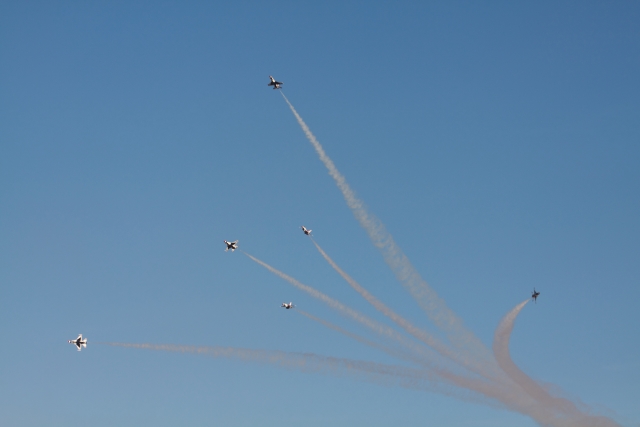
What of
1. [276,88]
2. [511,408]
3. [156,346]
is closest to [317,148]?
[276,88]

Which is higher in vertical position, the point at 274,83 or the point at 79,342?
the point at 274,83

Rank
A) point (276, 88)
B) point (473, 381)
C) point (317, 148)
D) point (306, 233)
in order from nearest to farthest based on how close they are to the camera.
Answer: point (473, 381)
point (317, 148)
point (276, 88)
point (306, 233)

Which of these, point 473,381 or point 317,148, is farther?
point 317,148

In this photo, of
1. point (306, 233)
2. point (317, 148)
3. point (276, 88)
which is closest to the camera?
point (317, 148)

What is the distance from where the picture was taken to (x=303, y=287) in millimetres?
127312

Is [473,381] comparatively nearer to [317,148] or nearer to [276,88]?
[317,148]

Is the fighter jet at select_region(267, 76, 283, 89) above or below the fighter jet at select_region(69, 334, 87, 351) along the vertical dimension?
above

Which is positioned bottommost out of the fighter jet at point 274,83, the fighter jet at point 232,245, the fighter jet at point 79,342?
the fighter jet at point 79,342

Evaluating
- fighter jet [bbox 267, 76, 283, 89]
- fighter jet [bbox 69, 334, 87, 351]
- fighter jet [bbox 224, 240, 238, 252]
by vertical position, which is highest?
fighter jet [bbox 267, 76, 283, 89]

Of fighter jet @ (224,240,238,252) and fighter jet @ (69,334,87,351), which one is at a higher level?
fighter jet @ (224,240,238,252)

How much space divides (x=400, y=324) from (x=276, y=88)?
2105 inches

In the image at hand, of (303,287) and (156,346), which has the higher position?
(303,287)

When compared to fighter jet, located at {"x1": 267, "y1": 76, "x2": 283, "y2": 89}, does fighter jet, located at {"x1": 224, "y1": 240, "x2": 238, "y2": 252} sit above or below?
below

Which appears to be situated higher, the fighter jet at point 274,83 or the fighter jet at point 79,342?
the fighter jet at point 274,83
